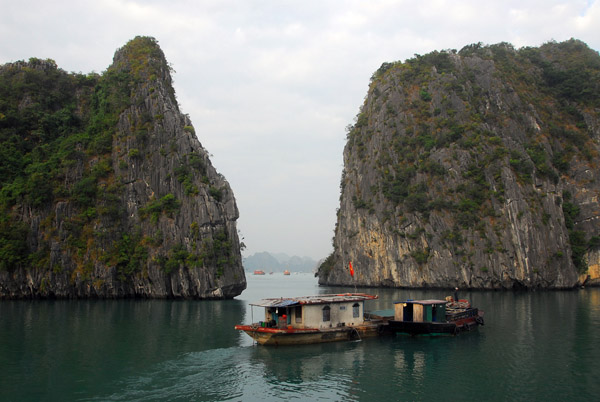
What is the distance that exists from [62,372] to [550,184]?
82.9m

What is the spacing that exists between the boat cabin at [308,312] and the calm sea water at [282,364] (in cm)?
178

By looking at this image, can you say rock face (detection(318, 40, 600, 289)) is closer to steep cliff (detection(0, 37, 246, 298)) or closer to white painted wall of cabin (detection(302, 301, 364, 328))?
steep cliff (detection(0, 37, 246, 298))

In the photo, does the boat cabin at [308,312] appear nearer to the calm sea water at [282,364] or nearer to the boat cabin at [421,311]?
the calm sea water at [282,364]

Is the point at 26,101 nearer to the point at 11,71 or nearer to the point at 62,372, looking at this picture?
the point at 11,71

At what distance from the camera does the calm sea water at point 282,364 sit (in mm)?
20828

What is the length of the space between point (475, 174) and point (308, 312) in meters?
61.6

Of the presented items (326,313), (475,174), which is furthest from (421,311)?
(475,174)

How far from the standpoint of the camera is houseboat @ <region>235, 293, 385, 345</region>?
99.7ft

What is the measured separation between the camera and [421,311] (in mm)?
34500

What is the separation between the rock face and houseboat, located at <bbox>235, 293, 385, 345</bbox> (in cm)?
4089

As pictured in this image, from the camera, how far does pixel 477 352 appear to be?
Answer: 28922 millimetres

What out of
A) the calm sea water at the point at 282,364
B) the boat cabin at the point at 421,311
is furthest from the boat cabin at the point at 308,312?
the boat cabin at the point at 421,311

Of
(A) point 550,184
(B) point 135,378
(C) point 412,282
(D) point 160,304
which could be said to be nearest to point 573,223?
(A) point 550,184

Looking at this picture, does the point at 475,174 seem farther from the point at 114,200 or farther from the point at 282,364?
the point at 282,364
